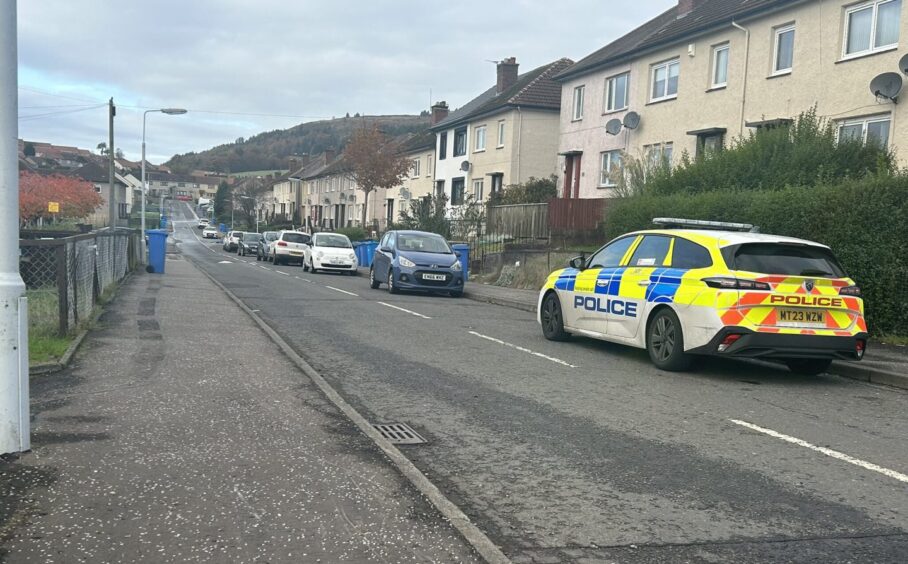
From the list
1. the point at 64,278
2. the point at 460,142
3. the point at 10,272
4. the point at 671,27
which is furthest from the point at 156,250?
the point at 460,142

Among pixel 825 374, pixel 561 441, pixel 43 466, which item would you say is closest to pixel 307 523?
pixel 43 466

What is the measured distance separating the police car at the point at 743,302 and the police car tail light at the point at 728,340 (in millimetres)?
10

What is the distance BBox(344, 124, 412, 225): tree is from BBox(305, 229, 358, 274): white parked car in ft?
70.6

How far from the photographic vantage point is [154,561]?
351 centimetres

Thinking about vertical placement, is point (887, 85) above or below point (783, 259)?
above

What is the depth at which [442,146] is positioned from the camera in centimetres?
4959

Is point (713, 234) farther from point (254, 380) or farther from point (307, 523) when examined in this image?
point (307, 523)

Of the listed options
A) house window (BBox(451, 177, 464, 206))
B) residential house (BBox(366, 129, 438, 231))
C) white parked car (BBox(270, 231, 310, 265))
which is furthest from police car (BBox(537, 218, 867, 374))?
residential house (BBox(366, 129, 438, 231))

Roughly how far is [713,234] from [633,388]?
2272 millimetres

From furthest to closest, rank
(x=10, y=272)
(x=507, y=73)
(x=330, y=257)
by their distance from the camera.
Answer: (x=507, y=73) < (x=330, y=257) < (x=10, y=272)

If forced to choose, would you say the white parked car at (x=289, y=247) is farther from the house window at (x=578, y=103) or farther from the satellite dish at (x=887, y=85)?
the satellite dish at (x=887, y=85)

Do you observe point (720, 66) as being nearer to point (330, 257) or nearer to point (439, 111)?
point (330, 257)

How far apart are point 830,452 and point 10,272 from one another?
18.4 feet

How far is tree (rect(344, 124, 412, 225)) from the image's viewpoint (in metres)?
50.9
